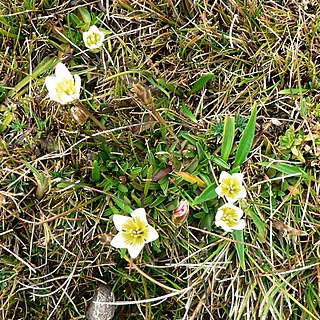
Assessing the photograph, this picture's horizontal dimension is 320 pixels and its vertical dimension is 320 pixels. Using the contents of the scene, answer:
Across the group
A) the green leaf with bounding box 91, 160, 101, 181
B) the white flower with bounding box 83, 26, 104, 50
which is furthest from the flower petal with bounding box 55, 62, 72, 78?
the green leaf with bounding box 91, 160, 101, 181

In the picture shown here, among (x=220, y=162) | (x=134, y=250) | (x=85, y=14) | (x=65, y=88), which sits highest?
(x=85, y=14)

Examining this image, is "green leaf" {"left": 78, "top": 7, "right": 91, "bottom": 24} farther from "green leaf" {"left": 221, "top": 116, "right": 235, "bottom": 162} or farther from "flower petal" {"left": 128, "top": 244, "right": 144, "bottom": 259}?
"flower petal" {"left": 128, "top": 244, "right": 144, "bottom": 259}

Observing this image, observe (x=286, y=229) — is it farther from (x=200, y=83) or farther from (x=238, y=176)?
(x=200, y=83)

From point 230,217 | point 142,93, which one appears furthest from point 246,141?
point 142,93

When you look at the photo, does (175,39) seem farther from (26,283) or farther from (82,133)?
(26,283)

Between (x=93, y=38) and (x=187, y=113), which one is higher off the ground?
(x=93, y=38)

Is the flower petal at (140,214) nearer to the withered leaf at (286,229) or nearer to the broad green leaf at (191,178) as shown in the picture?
the broad green leaf at (191,178)
